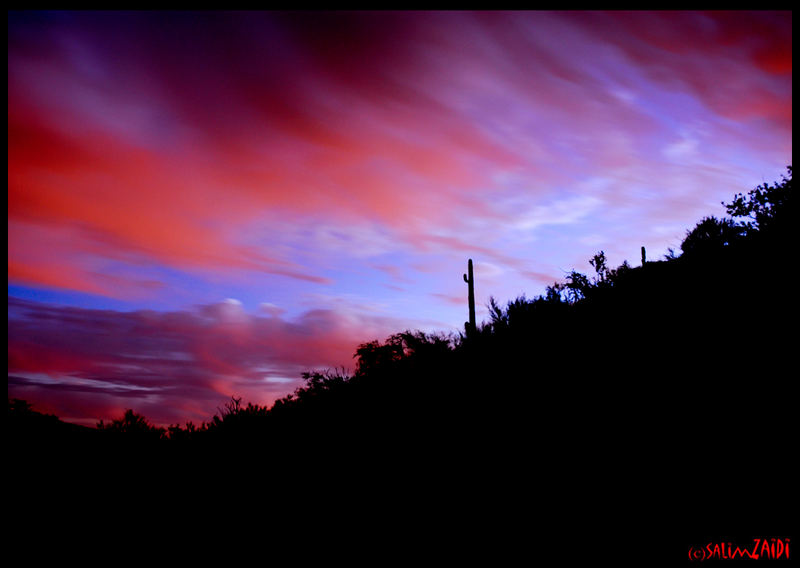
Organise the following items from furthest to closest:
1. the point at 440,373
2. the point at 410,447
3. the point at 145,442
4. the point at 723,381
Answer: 1. the point at 145,442
2. the point at 440,373
3. the point at 410,447
4. the point at 723,381

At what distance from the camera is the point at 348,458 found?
24.6 feet

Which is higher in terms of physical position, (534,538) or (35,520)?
(534,538)

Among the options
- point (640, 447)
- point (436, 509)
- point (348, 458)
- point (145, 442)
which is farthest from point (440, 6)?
point (145, 442)

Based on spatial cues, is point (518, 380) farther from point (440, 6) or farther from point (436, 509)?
point (440, 6)

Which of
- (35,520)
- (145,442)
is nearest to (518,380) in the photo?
(35,520)

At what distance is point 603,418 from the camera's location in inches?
223

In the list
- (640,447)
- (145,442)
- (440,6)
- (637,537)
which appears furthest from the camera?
(145,442)

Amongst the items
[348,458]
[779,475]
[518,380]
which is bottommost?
[348,458]

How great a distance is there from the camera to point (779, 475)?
3896 mm

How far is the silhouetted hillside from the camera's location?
4.27 metres

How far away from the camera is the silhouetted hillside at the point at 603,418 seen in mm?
4266

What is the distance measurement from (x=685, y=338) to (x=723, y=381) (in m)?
1.66

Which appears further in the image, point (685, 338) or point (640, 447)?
point (685, 338)

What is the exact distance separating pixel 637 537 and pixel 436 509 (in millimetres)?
2302
